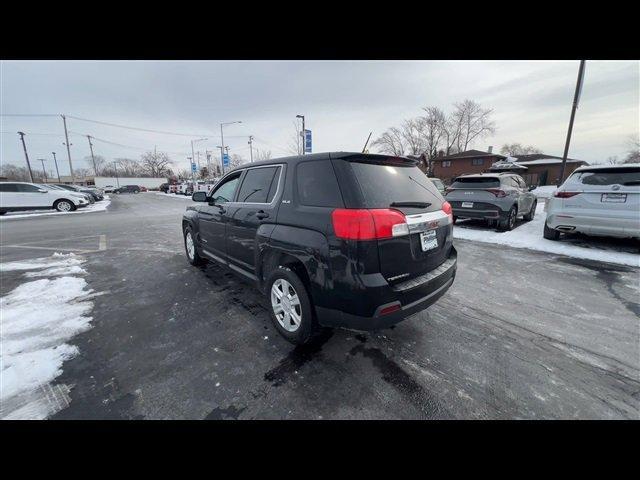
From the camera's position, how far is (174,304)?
361 centimetres

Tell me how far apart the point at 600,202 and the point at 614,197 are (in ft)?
0.67

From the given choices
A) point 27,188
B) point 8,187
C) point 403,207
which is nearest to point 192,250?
point 403,207

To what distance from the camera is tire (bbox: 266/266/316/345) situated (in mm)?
2377

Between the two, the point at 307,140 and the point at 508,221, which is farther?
the point at 307,140

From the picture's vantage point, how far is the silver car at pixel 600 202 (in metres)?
4.86

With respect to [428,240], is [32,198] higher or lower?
lower

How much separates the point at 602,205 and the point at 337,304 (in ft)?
20.6

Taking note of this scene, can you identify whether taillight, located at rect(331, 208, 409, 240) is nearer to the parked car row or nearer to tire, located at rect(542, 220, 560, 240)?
tire, located at rect(542, 220, 560, 240)

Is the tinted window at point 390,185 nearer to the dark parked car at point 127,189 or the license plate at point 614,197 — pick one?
the license plate at point 614,197

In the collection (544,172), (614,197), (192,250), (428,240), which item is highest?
(544,172)

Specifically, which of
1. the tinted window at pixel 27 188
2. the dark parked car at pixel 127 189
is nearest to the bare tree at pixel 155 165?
the dark parked car at pixel 127 189

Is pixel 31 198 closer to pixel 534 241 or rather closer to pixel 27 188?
pixel 27 188

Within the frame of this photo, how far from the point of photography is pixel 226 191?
399 cm
